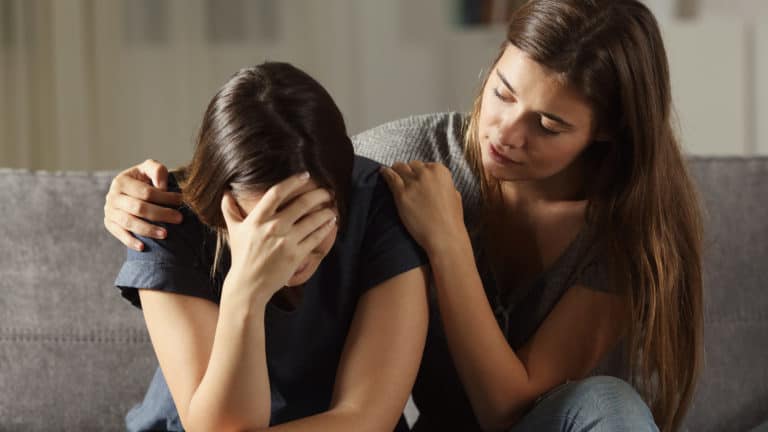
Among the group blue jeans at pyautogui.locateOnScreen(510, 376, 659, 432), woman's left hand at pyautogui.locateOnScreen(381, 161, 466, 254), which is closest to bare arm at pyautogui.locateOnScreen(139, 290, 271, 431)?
woman's left hand at pyautogui.locateOnScreen(381, 161, 466, 254)

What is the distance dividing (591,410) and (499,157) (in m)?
0.34

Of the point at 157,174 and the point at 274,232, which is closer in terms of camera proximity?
the point at 274,232

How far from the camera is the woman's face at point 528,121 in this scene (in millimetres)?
1277

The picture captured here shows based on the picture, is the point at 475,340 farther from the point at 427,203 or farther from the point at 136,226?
the point at 136,226

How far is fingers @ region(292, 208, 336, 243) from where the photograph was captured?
3.72 ft

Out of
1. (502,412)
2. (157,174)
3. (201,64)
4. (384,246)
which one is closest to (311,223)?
(384,246)

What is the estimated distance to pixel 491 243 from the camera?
1.48 m

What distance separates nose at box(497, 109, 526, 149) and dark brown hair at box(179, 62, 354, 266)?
221 mm

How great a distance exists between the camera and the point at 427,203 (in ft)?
4.23

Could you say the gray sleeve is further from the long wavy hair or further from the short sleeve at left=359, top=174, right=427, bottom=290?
the short sleeve at left=359, top=174, right=427, bottom=290

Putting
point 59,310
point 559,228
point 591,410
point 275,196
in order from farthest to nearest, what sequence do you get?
1. point 59,310
2. point 559,228
3. point 591,410
4. point 275,196

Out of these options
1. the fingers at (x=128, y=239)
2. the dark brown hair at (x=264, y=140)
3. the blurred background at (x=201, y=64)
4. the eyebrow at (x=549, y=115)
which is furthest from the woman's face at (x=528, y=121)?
the blurred background at (x=201, y=64)

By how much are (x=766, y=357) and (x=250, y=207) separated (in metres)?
0.99

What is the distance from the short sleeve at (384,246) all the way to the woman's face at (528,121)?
0.49 feet
